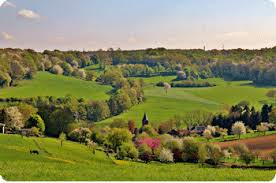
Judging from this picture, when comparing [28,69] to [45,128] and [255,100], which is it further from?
[255,100]

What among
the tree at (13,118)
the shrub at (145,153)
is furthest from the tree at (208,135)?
the tree at (13,118)

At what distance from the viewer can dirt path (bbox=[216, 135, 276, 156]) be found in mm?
20809

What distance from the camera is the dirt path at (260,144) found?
2081cm

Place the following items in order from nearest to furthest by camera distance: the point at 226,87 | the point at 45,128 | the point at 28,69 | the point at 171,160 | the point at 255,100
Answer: the point at 171,160 → the point at 45,128 → the point at 255,100 → the point at 226,87 → the point at 28,69

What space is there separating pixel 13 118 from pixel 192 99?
1546cm

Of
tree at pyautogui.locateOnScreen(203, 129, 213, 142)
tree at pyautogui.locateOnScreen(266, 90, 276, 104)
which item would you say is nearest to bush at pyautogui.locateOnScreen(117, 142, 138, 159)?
tree at pyautogui.locateOnScreen(203, 129, 213, 142)

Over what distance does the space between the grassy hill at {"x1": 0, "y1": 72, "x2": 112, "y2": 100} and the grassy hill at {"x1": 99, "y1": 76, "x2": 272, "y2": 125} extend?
4.67m

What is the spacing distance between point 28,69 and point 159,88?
13.0m

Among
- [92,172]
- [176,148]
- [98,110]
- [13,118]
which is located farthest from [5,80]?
[92,172]

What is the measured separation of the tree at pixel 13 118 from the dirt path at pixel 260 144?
12.5m

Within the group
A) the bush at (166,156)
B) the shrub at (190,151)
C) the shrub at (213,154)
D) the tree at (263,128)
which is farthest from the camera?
the tree at (263,128)

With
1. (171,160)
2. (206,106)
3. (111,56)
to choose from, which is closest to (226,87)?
(206,106)

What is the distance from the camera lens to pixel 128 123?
30328 mm

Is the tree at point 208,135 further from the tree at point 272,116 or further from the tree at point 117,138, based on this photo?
the tree at point 117,138
